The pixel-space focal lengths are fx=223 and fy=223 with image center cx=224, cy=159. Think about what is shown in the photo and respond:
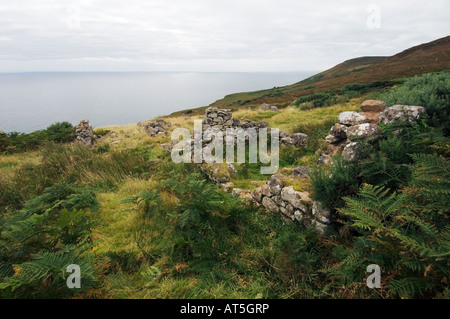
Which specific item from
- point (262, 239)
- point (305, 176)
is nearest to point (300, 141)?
point (305, 176)

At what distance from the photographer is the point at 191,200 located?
178 inches

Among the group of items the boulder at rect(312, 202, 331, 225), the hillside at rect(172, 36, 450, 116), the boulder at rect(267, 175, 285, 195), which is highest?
the hillside at rect(172, 36, 450, 116)

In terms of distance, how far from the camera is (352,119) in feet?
18.8

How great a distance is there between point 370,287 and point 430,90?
18.1 feet

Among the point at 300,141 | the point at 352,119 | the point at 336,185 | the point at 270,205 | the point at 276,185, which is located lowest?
the point at 270,205

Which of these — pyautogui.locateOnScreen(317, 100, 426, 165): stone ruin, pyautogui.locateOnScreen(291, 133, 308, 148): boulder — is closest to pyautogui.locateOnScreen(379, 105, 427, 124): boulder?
Answer: pyautogui.locateOnScreen(317, 100, 426, 165): stone ruin

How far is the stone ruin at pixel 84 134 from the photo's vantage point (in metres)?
15.1

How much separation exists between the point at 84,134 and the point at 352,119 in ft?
54.0

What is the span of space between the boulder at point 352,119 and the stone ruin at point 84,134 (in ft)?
49.0

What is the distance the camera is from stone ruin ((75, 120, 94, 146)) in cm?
1509

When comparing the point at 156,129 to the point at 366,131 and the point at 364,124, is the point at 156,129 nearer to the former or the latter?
the point at 364,124

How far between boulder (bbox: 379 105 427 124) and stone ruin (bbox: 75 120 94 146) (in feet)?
52.3

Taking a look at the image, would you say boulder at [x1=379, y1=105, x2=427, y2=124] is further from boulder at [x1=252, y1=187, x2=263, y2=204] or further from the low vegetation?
boulder at [x1=252, y1=187, x2=263, y2=204]
